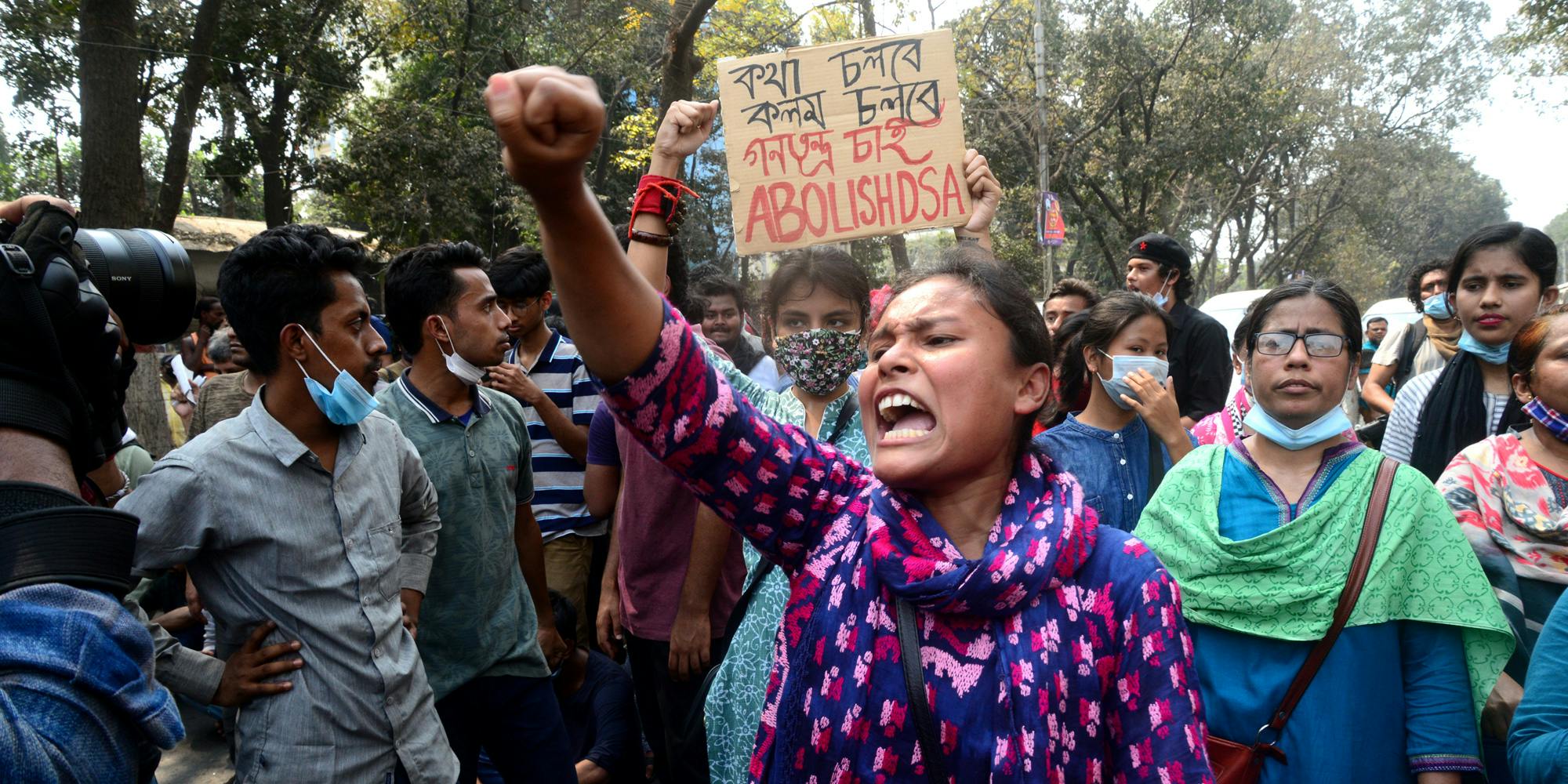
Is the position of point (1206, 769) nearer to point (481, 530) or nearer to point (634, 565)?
point (634, 565)

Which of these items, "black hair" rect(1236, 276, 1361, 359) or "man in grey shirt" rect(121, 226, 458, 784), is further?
"black hair" rect(1236, 276, 1361, 359)

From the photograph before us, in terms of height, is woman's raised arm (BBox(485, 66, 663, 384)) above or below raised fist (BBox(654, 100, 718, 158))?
below

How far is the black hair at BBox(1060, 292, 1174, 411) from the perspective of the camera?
130 inches

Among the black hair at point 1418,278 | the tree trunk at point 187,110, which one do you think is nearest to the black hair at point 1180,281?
the black hair at point 1418,278

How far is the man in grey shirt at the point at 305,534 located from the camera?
2090 millimetres

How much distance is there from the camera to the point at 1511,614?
2.37 metres

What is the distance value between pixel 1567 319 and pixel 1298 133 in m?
24.9

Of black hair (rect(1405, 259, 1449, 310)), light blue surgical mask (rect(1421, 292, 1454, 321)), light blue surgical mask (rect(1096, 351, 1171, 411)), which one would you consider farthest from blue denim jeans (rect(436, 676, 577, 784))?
black hair (rect(1405, 259, 1449, 310))

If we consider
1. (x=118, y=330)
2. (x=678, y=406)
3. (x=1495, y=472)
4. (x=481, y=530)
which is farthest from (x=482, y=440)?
(x=1495, y=472)

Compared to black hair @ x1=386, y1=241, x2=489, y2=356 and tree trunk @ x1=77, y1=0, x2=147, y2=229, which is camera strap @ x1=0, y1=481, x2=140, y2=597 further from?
tree trunk @ x1=77, y1=0, x2=147, y2=229

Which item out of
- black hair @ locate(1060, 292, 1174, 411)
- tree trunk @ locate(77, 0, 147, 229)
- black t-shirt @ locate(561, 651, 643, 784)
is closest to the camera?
black hair @ locate(1060, 292, 1174, 411)

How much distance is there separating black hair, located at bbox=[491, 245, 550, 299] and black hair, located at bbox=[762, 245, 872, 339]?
4.68 ft

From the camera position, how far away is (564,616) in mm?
3709

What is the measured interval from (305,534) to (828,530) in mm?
1350
